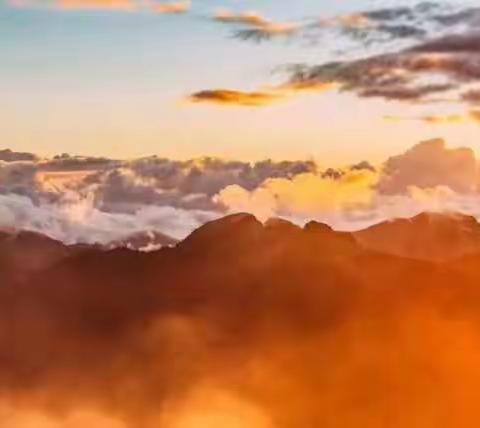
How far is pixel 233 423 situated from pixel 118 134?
1.49 m

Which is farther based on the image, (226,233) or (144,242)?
(144,242)

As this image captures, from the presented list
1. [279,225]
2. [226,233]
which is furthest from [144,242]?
[279,225]

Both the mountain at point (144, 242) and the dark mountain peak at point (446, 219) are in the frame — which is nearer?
the dark mountain peak at point (446, 219)

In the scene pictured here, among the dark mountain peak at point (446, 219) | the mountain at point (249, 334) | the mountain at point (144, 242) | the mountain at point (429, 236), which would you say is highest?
the dark mountain peak at point (446, 219)

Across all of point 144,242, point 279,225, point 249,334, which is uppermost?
point 279,225

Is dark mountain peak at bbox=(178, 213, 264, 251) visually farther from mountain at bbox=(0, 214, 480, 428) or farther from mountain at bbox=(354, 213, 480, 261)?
mountain at bbox=(354, 213, 480, 261)

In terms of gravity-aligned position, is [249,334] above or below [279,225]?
below

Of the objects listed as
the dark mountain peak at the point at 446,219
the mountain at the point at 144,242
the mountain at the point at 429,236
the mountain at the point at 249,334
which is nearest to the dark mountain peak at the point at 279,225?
the mountain at the point at 249,334

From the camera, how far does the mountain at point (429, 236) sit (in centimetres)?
856

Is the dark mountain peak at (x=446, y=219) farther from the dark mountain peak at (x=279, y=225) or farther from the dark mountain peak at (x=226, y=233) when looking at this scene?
the dark mountain peak at (x=226, y=233)

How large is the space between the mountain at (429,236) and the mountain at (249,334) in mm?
11

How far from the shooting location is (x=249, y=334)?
8.59m

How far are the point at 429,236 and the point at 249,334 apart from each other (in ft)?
3.20

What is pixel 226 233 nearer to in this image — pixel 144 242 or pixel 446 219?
pixel 144 242
